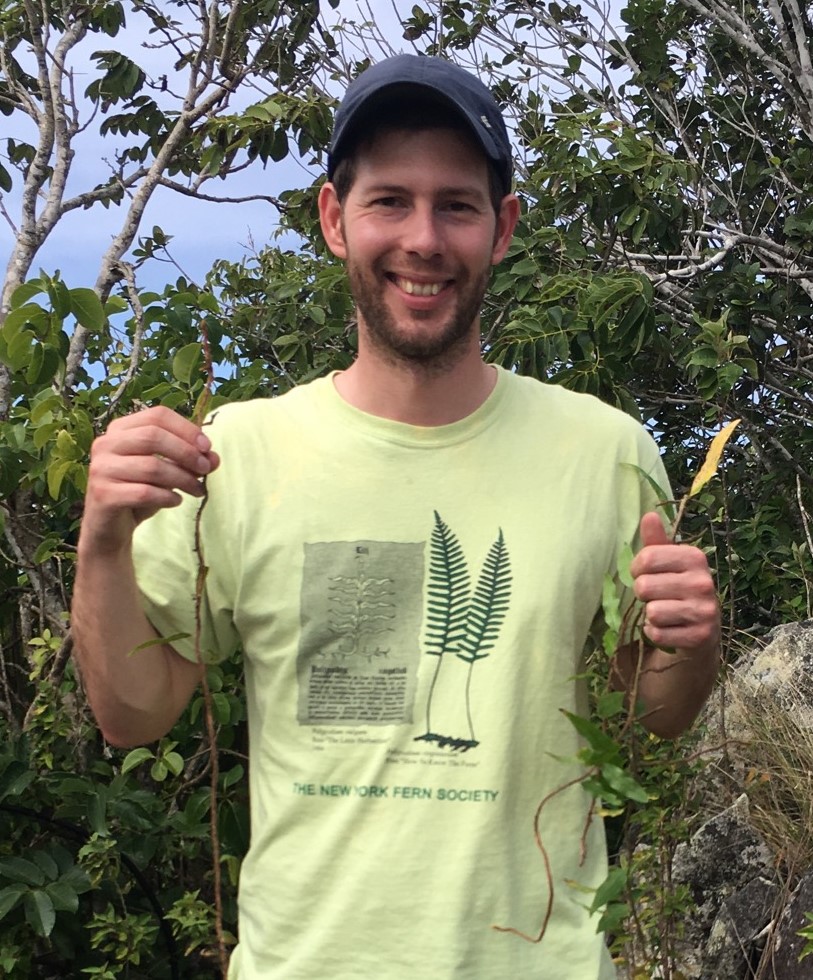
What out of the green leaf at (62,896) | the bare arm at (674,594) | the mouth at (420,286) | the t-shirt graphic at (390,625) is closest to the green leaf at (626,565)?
the bare arm at (674,594)

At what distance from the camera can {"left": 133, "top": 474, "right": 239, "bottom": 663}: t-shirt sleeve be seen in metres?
1.73

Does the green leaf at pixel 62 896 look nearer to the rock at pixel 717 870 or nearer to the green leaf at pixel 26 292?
the green leaf at pixel 26 292

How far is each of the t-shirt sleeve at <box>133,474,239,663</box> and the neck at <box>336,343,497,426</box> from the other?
1.00 ft

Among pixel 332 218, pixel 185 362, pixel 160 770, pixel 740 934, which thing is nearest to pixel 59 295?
pixel 185 362

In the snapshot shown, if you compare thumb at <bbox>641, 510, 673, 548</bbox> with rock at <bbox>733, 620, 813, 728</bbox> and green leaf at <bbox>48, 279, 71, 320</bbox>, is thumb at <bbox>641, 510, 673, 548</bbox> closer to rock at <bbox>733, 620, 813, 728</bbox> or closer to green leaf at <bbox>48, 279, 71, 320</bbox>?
green leaf at <bbox>48, 279, 71, 320</bbox>

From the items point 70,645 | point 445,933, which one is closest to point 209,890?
point 70,645

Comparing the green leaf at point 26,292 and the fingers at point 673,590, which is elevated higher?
the green leaf at point 26,292

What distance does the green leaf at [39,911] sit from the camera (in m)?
2.73

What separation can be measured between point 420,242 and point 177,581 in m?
0.60

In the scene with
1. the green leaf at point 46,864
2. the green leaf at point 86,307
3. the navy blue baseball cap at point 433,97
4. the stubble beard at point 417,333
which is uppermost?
the navy blue baseball cap at point 433,97

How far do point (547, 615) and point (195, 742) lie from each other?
1964 millimetres

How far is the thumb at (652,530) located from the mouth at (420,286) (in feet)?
1.58

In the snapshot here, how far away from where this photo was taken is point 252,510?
1.75m

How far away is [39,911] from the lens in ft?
9.09
